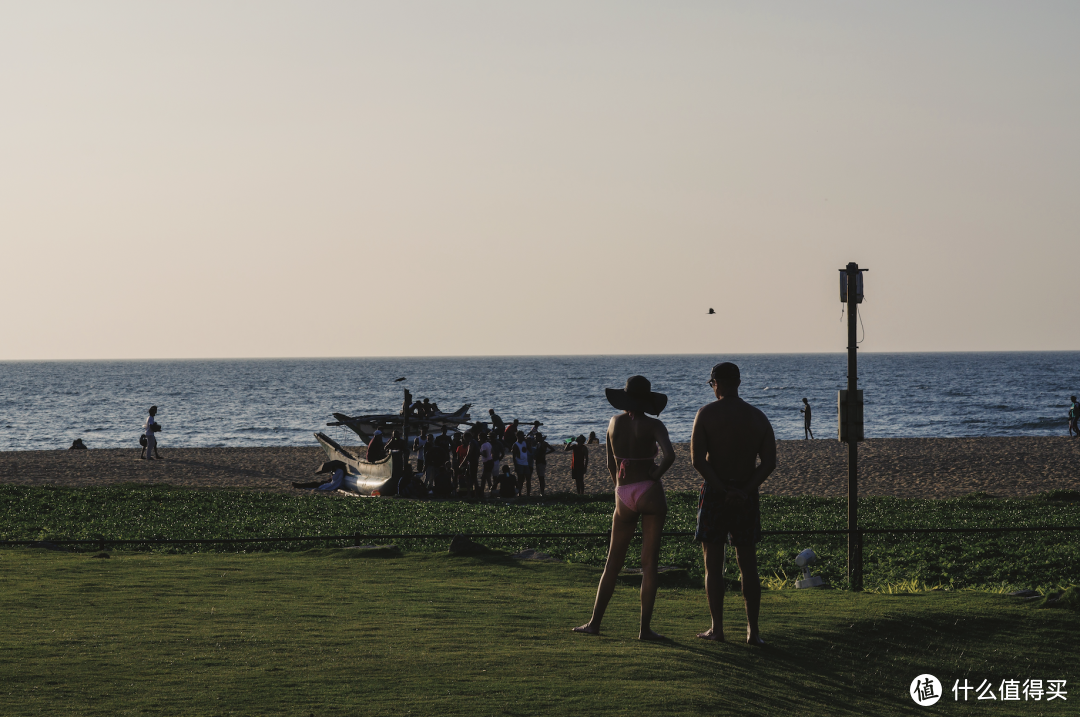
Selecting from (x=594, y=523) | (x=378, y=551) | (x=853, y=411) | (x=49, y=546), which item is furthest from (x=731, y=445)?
(x=594, y=523)

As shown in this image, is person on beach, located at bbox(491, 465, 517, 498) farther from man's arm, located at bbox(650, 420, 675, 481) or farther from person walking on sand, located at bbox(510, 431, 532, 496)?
man's arm, located at bbox(650, 420, 675, 481)

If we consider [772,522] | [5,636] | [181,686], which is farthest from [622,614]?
[772,522]

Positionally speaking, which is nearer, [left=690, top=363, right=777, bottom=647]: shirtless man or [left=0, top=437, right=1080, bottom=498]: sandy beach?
[left=690, top=363, right=777, bottom=647]: shirtless man

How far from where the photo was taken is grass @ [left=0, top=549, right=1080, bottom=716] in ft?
18.5

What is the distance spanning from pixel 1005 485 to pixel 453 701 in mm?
25673

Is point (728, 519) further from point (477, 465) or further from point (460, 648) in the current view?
point (477, 465)

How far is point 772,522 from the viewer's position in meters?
18.1

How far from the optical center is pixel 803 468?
32.7 metres

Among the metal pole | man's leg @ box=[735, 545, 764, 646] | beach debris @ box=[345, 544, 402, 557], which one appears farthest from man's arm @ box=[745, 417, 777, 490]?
beach debris @ box=[345, 544, 402, 557]

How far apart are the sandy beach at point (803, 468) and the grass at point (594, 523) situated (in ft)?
15.8

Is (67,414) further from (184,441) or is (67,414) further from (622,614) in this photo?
(622,614)

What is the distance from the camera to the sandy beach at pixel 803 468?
27984mm

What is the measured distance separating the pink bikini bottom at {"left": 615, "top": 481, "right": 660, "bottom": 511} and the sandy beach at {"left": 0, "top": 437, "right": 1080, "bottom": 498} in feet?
62.5

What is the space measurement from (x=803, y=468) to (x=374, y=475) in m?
14.1
